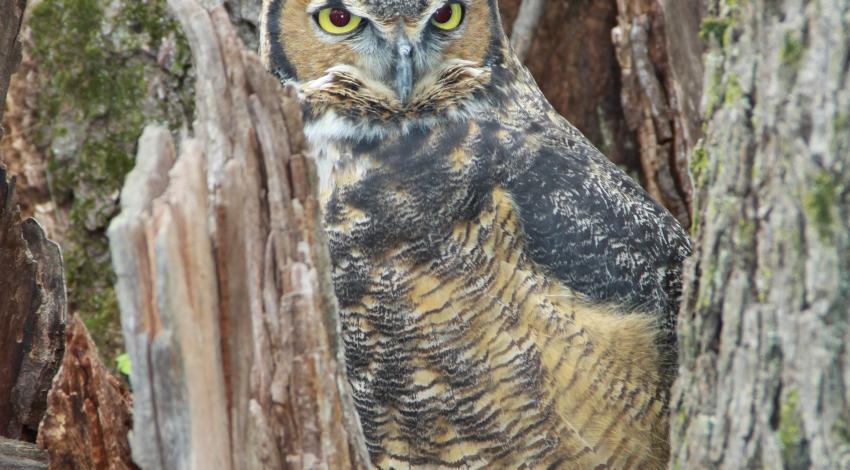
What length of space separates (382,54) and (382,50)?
0.4 inches

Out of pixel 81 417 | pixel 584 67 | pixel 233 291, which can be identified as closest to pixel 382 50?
pixel 233 291

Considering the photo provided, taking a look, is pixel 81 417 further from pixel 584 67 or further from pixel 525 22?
pixel 584 67

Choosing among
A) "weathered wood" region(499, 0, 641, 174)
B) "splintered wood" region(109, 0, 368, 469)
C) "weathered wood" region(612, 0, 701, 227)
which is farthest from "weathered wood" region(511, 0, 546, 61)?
"splintered wood" region(109, 0, 368, 469)

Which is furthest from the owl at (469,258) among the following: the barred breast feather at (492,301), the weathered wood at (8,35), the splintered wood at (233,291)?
the weathered wood at (8,35)

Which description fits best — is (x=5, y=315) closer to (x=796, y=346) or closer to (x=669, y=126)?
(x=796, y=346)

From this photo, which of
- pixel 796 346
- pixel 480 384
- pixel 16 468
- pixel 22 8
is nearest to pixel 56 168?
pixel 22 8

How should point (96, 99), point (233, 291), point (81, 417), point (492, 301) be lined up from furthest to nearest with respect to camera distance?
point (96, 99) → point (81, 417) → point (492, 301) → point (233, 291)

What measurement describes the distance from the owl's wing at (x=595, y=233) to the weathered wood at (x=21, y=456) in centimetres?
135

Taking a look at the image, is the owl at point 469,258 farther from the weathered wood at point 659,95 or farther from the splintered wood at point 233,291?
the weathered wood at point 659,95

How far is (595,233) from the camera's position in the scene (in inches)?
87.7

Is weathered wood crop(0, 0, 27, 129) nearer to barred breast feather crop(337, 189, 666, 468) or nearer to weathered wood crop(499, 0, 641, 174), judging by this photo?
barred breast feather crop(337, 189, 666, 468)

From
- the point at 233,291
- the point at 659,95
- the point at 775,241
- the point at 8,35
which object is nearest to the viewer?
the point at 775,241

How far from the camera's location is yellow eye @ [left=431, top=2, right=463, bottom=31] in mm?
2367

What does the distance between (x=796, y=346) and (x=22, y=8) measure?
7.13 ft
